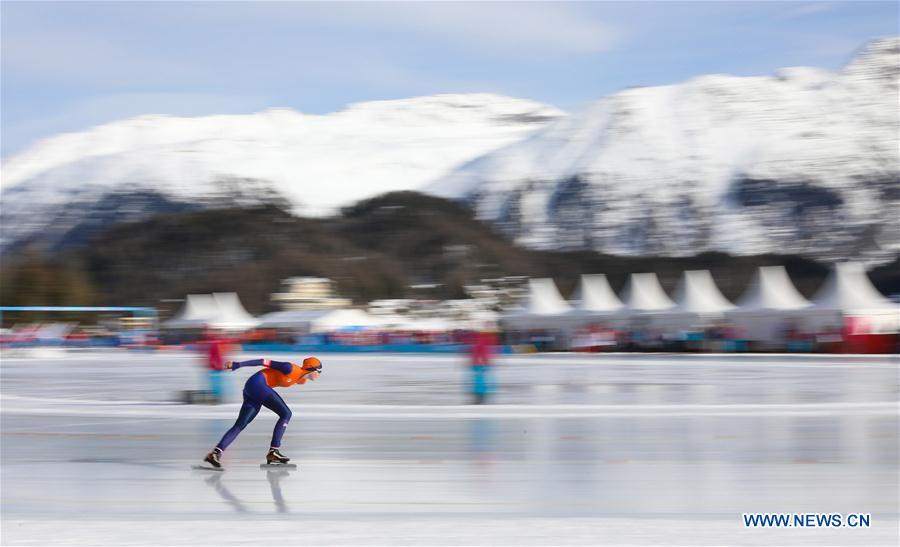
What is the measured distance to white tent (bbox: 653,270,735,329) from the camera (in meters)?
46.2

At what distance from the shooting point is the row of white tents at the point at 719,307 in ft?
134

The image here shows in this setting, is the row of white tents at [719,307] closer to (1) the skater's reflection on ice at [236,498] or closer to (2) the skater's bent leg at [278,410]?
(2) the skater's bent leg at [278,410]

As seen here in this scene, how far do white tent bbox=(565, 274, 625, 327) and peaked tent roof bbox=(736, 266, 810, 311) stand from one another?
21.9 feet

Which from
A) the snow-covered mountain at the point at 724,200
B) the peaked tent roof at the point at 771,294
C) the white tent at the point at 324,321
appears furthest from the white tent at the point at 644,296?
the snow-covered mountain at the point at 724,200

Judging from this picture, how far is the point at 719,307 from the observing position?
4703 centimetres

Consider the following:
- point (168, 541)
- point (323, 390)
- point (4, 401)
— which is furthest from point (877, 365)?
point (168, 541)

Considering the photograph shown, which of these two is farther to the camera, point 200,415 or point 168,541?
point 200,415

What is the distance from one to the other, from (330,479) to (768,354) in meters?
30.3

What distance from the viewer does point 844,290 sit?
4147 cm

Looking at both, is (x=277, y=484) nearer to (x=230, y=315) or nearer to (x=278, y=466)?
(x=278, y=466)

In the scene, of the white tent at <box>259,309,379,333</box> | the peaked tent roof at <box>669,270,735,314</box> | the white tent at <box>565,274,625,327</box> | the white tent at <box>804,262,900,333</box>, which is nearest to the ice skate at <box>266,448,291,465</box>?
the white tent at <box>804,262,900,333</box>

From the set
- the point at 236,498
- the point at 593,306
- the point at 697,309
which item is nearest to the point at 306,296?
the point at 593,306

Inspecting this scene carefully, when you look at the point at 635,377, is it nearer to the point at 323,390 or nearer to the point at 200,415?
the point at 323,390

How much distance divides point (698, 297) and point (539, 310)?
8383 mm
